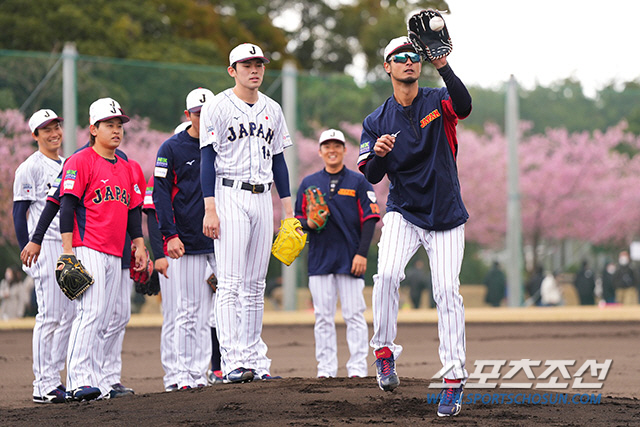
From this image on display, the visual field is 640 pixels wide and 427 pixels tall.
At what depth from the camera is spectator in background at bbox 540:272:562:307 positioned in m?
19.6

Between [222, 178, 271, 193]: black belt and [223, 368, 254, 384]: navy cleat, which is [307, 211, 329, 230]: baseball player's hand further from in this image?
[223, 368, 254, 384]: navy cleat

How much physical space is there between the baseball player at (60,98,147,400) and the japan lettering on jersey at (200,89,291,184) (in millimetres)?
848

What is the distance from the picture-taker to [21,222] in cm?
722

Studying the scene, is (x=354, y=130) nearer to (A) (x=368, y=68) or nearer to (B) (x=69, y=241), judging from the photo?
(B) (x=69, y=241)

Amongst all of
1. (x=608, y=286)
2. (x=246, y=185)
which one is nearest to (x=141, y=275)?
(x=246, y=185)

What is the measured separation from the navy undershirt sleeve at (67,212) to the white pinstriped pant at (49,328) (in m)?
0.72

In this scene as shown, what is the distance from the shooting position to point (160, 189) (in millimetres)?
7270

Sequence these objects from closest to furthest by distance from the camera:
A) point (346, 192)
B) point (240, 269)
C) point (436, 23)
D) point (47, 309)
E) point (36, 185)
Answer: point (436, 23) < point (240, 269) < point (47, 309) < point (36, 185) < point (346, 192)

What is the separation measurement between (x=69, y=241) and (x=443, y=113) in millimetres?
2837

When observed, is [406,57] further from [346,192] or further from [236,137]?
[346,192]

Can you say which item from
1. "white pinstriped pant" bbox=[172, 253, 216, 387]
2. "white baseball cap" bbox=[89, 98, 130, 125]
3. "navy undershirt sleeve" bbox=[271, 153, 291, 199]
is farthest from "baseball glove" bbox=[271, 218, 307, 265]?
"white baseball cap" bbox=[89, 98, 130, 125]

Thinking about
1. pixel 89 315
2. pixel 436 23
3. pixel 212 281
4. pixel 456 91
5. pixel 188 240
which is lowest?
pixel 89 315

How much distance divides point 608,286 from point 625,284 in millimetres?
417

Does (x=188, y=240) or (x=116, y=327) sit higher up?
(x=188, y=240)
